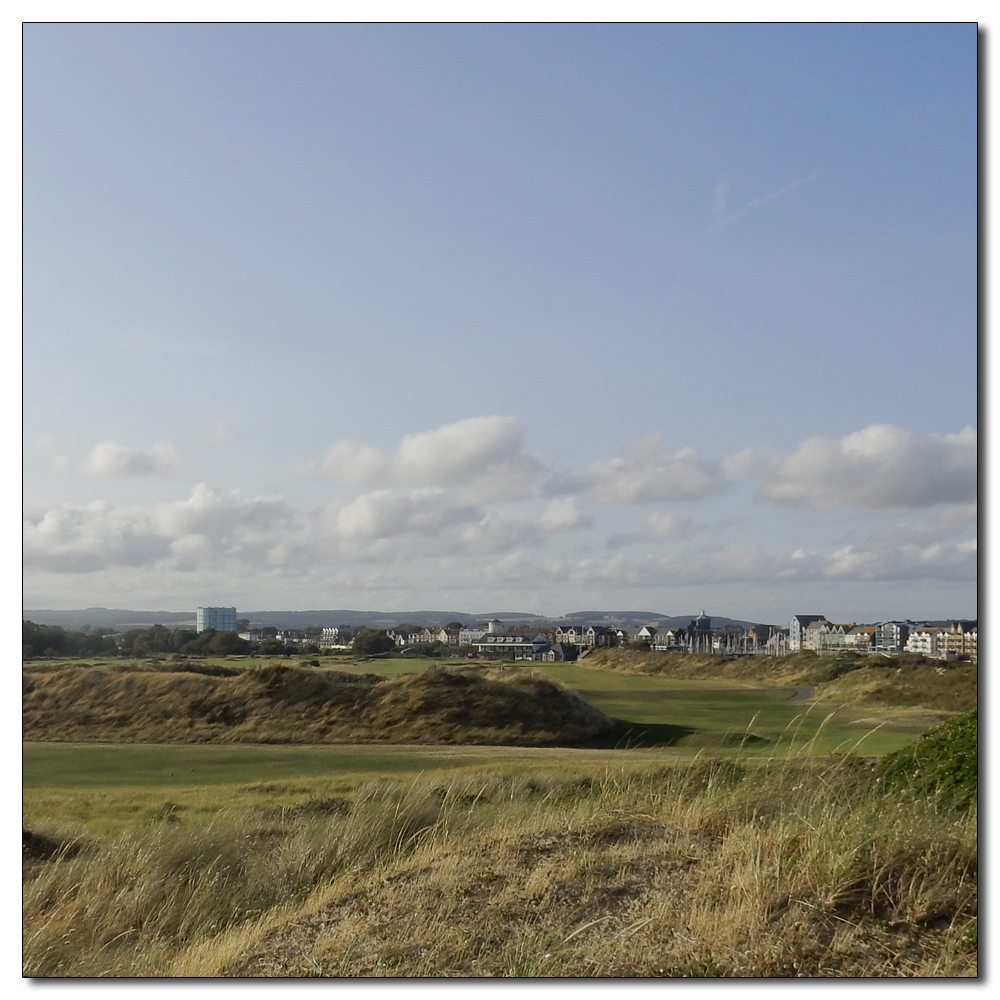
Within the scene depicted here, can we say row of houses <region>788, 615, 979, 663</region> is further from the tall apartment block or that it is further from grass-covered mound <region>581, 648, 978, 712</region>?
the tall apartment block

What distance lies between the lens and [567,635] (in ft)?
26.8

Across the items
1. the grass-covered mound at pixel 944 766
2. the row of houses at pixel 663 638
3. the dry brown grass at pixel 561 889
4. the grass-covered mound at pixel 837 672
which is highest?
the row of houses at pixel 663 638

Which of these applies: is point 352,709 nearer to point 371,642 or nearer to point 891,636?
point 371,642

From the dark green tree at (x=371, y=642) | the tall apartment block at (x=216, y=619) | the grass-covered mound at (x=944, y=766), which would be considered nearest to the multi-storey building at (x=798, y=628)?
the grass-covered mound at (x=944, y=766)

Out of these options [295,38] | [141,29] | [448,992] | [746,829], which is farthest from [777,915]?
[141,29]

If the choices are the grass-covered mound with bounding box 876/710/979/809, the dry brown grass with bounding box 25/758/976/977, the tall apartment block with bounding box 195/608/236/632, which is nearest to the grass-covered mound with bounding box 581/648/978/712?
the grass-covered mound with bounding box 876/710/979/809

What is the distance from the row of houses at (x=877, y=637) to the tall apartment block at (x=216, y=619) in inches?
206

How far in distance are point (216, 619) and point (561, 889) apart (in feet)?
15.3

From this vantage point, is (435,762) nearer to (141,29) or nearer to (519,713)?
(519,713)

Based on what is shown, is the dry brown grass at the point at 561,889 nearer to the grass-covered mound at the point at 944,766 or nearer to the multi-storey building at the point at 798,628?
the grass-covered mound at the point at 944,766

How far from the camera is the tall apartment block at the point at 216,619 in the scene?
8.12 meters
